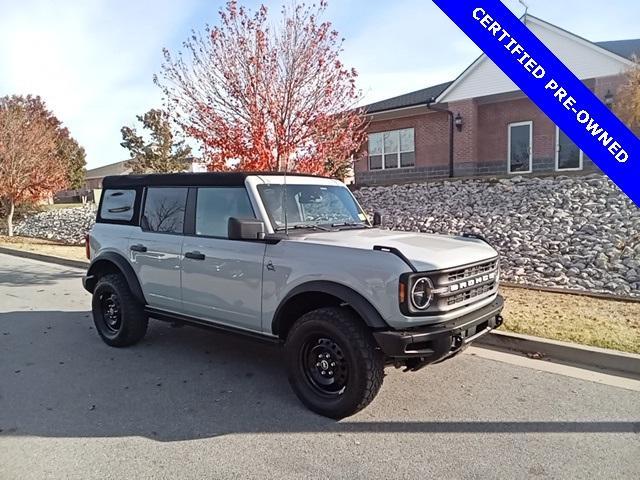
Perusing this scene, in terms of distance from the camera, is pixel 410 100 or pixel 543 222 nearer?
pixel 543 222

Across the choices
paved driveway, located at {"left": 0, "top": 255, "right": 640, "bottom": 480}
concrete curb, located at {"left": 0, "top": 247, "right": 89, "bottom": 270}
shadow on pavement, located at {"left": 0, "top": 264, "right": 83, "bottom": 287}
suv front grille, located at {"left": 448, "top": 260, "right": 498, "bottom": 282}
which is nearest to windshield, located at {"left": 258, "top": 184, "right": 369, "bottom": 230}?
suv front grille, located at {"left": 448, "top": 260, "right": 498, "bottom": 282}

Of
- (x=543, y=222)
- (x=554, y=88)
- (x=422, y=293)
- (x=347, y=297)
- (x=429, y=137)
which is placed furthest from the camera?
(x=429, y=137)

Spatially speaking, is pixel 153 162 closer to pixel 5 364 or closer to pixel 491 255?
Result: pixel 5 364

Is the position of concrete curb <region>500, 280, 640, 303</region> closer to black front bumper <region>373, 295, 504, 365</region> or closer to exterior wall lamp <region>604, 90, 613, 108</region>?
black front bumper <region>373, 295, 504, 365</region>

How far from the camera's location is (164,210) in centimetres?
512

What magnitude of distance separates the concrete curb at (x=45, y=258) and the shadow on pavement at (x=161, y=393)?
6.64 metres

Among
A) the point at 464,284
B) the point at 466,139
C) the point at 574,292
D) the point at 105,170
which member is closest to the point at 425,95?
the point at 466,139

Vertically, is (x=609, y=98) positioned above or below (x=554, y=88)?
above

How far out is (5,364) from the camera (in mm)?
5055

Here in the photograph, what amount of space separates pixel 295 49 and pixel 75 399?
6241 millimetres

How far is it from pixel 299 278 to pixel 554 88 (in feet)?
7.69

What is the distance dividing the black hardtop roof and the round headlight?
1986 mm

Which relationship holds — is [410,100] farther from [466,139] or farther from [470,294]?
[470,294]

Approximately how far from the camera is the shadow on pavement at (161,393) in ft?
11.6
